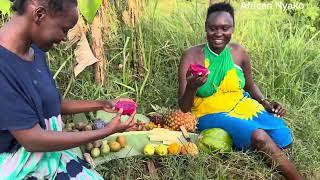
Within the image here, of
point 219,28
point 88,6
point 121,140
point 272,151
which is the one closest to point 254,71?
point 219,28

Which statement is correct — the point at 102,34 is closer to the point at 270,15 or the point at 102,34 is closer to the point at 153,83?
the point at 153,83

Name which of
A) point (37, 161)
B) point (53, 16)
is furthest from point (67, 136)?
point (53, 16)

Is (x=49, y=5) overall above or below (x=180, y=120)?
above

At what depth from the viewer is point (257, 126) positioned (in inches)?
131

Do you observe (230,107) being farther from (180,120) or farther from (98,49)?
(98,49)

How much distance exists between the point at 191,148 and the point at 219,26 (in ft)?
2.85

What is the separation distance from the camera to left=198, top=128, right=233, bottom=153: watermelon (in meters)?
3.30

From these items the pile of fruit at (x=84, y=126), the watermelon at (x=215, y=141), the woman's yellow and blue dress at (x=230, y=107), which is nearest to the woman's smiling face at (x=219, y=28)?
the woman's yellow and blue dress at (x=230, y=107)

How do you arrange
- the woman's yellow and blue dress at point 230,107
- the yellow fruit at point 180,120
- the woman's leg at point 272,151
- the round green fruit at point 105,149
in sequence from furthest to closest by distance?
1. the yellow fruit at point 180,120
2. the woman's yellow and blue dress at point 230,107
3. the woman's leg at point 272,151
4. the round green fruit at point 105,149

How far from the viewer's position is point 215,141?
329cm

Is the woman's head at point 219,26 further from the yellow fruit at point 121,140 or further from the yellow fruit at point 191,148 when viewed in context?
the yellow fruit at point 121,140

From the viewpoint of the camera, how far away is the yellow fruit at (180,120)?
3510 millimetres

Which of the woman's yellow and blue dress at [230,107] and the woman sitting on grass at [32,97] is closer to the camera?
the woman sitting on grass at [32,97]

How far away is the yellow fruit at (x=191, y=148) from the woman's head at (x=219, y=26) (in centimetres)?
74
